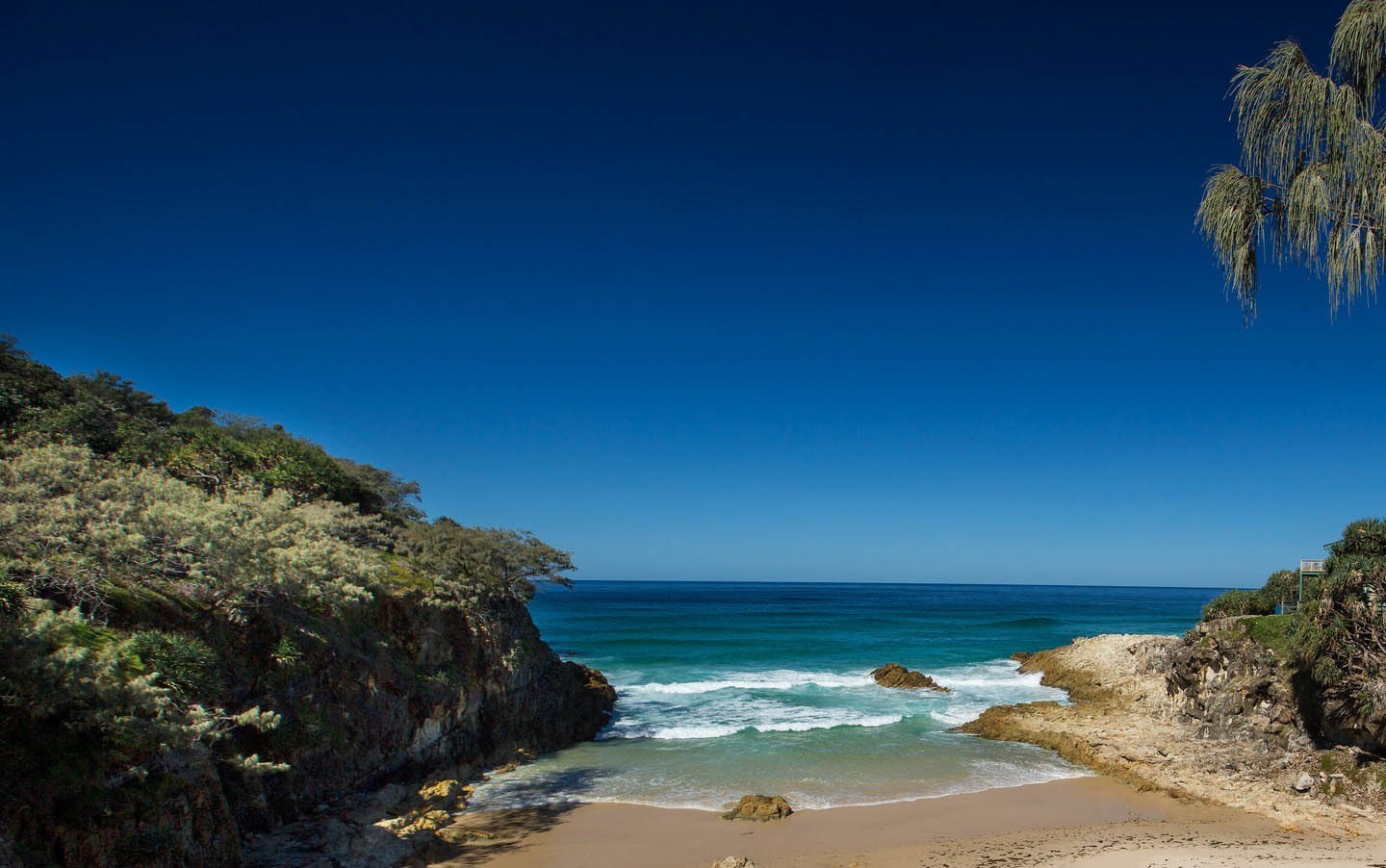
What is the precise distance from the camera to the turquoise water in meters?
14.3

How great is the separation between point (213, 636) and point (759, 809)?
9.27 meters

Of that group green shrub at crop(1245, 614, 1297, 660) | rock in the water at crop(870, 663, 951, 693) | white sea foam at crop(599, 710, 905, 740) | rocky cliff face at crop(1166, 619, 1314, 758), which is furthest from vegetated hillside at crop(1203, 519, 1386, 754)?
rock in the water at crop(870, 663, 951, 693)

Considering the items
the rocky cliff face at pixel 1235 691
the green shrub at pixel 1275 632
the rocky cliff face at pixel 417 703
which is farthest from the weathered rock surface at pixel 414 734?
the green shrub at pixel 1275 632

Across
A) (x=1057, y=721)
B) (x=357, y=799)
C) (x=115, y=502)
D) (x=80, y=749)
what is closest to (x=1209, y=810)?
(x=1057, y=721)

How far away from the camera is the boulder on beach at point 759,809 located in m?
12.3

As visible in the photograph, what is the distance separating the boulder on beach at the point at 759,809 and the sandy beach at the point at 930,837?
23 cm

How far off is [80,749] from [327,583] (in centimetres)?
410

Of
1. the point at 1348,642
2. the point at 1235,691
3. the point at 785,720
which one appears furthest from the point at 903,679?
the point at 1348,642

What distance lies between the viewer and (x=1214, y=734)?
16234 millimetres

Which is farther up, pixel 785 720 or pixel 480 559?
pixel 480 559

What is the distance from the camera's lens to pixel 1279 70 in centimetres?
755

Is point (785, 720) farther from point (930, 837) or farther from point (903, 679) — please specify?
point (930, 837)

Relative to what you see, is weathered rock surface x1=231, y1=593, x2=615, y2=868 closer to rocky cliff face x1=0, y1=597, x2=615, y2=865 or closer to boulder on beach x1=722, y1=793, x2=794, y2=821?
rocky cliff face x1=0, y1=597, x2=615, y2=865

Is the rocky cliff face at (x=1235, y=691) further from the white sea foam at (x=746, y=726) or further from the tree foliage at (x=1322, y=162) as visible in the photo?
the tree foliage at (x=1322, y=162)
